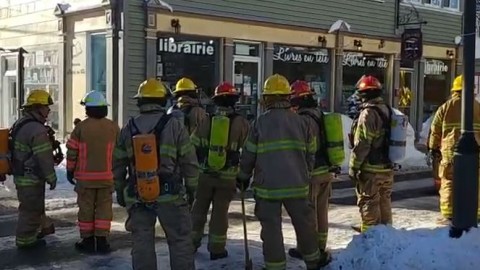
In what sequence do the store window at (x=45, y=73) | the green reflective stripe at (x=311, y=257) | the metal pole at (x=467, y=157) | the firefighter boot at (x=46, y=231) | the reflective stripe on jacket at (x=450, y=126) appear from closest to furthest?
the green reflective stripe at (x=311, y=257) < the metal pole at (x=467, y=157) < the firefighter boot at (x=46, y=231) < the reflective stripe on jacket at (x=450, y=126) < the store window at (x=45, y=73)

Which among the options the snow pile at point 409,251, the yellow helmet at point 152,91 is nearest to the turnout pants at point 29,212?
the yellow helmet at point 152,91

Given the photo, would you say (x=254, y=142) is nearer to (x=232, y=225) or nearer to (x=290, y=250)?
(x=290, y=250)

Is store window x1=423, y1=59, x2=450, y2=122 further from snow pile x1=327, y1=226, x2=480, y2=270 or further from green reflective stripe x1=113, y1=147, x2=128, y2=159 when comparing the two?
green reflective stripe x1=113, y1=147, x2=128, y2=159

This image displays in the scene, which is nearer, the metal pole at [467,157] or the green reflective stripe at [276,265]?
the green reflective stripe at [276,265]

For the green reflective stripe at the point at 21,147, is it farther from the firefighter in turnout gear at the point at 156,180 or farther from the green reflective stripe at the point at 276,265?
the green reflective stripe at the point at 276,265

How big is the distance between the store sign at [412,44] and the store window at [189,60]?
751cm

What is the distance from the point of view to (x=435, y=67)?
75.1 feet

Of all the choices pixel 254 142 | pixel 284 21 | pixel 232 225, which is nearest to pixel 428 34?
pixel 284 21

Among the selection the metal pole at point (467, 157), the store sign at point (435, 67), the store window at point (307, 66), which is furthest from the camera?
the store sign at point (435, 67)

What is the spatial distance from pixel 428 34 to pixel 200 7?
9994 mm

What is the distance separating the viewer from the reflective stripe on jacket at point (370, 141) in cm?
735

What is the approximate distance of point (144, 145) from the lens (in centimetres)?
545

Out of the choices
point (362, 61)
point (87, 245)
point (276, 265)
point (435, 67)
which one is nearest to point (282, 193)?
point (276, 265)

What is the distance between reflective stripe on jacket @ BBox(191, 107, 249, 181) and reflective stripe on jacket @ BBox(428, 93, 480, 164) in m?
3.05
